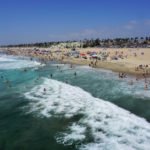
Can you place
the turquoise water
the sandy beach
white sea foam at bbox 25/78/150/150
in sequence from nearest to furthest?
white sea foam at bbox 25/78/150/150 < the turquoise water < the sandy beach

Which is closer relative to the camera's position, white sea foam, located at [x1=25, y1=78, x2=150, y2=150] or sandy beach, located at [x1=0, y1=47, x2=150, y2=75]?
white sea foam, located at [x1=25, y1=78, x2=150, y2=150]

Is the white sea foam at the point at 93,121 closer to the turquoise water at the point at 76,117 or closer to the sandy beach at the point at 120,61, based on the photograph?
the turquoise water at the point at 76,117

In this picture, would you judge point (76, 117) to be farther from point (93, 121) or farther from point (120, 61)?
point (120, 61)

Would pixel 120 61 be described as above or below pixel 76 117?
below

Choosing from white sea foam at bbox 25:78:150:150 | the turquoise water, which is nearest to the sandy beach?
the turquoise water

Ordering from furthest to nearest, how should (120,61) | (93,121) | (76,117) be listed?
(120,61)
(76,117)
(93,121)

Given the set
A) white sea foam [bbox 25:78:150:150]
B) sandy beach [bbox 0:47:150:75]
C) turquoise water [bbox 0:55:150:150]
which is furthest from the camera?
sandy beach [bbox 0:47:150:75]

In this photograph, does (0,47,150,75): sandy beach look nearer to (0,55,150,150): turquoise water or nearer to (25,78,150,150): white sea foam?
(0,55,150,150): turquoise water

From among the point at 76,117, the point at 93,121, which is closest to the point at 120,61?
the point at 76,117

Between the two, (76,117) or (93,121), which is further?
(76,117)
